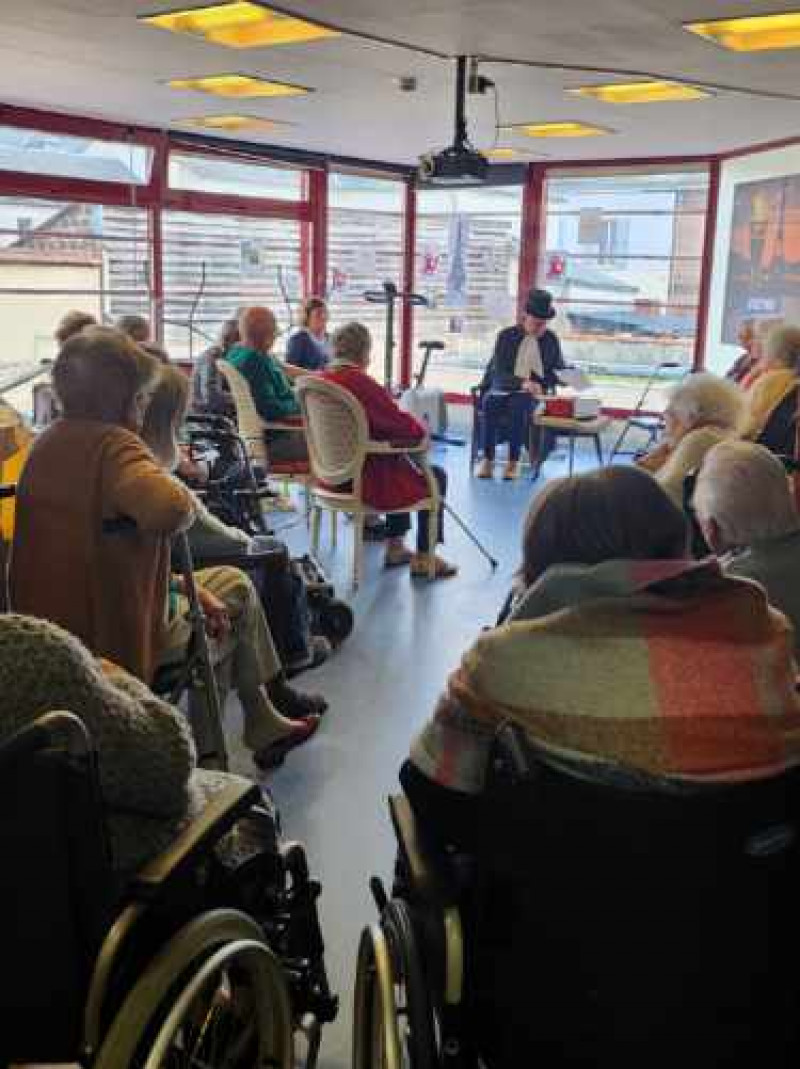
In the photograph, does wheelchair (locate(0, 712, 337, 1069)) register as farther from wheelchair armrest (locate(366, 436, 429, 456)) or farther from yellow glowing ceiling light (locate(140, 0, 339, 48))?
yellow glowing ceiling light (locate(140, 0, 339, 48))

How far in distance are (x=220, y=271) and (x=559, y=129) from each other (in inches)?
118

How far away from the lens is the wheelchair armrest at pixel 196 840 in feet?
4.69

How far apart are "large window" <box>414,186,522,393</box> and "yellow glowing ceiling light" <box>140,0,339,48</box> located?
5655 mm

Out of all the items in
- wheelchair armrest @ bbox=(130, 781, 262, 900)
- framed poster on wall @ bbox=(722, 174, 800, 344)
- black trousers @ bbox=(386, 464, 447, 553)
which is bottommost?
black trousers @ bbox=(386, 464, 447, 553)

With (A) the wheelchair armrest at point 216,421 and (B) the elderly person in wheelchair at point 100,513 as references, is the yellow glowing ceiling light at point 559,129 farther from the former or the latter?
(B) the elderly person in wheelchair at point 100,513

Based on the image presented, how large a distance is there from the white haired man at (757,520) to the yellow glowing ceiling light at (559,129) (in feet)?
19.1

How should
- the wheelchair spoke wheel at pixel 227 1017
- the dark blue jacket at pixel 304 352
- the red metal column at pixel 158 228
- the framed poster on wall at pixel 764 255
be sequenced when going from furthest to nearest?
the red metal column at pixel 158 228, the framed poster on wall at pixel 764 255, the dark blue jacket at pixel 304 352, the wheelchair spoke wheel at pixel 227 1017

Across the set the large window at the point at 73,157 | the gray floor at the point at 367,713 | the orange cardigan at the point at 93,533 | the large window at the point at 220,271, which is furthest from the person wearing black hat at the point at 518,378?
the orange cardigan at the point at 93,533

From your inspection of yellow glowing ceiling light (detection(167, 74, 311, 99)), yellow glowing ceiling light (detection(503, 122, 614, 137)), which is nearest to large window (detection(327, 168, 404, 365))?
yellow glowing ceiling light (detection(503, 122, 614, 137))

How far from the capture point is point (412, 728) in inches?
138

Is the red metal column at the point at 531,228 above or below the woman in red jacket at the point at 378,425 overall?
above

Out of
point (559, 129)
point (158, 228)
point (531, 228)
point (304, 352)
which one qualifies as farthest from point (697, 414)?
point (531, 228)

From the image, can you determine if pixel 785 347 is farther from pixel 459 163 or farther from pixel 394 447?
pixel 459 163

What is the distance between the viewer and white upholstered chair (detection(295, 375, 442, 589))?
489 cm
